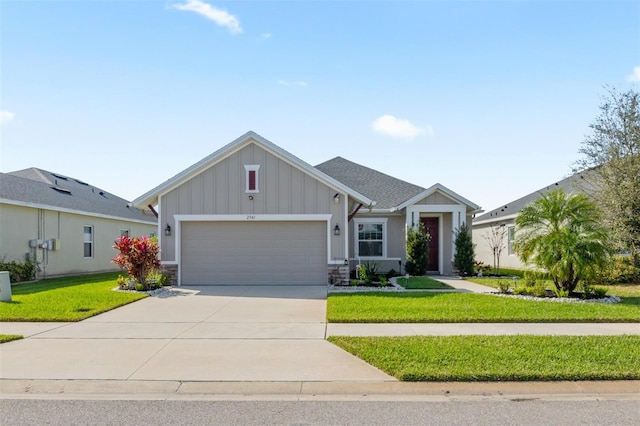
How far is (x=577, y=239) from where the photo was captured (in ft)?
36.8

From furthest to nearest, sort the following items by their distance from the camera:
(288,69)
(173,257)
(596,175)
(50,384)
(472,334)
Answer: (596,175) < (173,257) < (288,69) < (472,334) < (50,384)

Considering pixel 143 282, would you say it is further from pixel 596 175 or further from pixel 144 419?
pixel 596 175

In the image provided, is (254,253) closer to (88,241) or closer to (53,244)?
(53,244)

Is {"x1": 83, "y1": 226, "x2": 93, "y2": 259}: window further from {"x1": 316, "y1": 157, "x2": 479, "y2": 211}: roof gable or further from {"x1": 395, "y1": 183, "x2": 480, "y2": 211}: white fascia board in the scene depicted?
{"x1": 395, "y1": 183, "x2": 480, "y2": 211}: white fascia board

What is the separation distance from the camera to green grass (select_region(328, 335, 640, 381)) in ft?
17.2

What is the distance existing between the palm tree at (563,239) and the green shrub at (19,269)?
1683cm

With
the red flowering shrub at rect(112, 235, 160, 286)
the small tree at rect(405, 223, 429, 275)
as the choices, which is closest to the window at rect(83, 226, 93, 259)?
the red flowering shrub at rect(112, 235, 160, 286)

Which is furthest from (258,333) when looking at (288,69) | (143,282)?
(288,69)

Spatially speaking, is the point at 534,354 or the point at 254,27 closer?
the point at 534,354

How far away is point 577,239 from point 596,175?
26.0ft

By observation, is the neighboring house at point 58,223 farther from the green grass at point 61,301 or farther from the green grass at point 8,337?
the green grass at point 8,337

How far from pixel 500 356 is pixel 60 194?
20.9 m

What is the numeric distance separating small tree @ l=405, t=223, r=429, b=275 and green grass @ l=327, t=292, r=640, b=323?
5.36 meters

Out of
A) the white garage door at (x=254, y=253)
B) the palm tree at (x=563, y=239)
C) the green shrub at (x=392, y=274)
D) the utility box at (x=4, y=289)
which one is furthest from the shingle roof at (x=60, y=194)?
the palm tree at (x=563, y=239)
